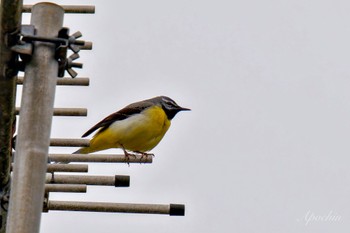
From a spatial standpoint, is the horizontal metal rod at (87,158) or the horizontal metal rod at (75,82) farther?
the horizontal metal rod at (75,82)

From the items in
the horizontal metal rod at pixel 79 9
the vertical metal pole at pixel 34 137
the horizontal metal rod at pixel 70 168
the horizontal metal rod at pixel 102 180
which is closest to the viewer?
the vertical metal pole at pixel 34 137

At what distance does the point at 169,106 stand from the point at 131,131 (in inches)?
45.4

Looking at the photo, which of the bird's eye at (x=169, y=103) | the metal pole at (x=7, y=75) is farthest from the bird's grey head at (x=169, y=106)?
the metal pole at (x=7, y=75)

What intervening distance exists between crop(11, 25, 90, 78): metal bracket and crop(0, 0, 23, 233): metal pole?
1.4 inches

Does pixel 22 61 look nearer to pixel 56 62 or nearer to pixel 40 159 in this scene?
pixel 56 62

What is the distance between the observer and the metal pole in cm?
376

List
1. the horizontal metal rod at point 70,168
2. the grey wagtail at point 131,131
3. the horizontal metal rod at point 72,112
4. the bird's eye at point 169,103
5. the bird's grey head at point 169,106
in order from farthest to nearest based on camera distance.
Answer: the bird's eye at point 169,103
the bird's grey head at point 169,106
the grey wagtail at point 131,131
the horizontal metal rod at point 72,112
the horizontal metal rod at point 70,168

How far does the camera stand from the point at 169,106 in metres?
11.7

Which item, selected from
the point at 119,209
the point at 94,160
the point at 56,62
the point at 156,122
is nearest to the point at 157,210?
→ the point at 119,209

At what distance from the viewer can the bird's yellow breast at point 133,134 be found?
421 inches

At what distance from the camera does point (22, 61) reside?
12.8 ft

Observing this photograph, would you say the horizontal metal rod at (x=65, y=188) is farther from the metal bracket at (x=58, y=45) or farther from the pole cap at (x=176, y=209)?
the metal bracket at (x=58, y=45)

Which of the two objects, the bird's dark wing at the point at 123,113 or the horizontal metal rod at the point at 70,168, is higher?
the bird's dark wing at the point at 123,113

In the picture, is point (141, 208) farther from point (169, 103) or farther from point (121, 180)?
point (169, 103)
